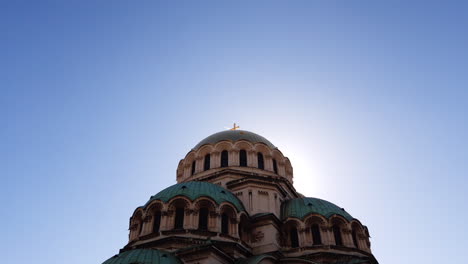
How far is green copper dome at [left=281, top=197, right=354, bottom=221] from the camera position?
26.2m

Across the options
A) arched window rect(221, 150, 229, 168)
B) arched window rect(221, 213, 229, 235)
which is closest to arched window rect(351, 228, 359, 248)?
arched window rect(221, 213, 229, 235)


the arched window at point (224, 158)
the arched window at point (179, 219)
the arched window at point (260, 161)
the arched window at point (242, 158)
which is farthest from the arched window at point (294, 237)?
the arched window at point (224, 158)

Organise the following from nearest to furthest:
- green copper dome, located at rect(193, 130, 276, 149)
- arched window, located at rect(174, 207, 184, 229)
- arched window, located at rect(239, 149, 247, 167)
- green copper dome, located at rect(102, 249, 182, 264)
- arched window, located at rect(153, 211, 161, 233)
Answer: green copper dome, located at rect(102, 249, 182, 264) → arched window, located at rect(174, 207, 184, 229) → arched window, located at rect(153, 211, 161, 233) → arched window, located at rect(239, 149, 247, 167) → green copper dome, located at rect(193, 130, 276, 149)

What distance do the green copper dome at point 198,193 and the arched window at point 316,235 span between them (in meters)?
4.84

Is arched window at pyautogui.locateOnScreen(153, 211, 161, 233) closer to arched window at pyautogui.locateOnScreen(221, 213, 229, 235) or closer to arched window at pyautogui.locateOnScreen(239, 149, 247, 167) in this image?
arched window at pyautogui.locateOnScreen(221, 213, 229, 235)

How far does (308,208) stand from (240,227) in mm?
5043

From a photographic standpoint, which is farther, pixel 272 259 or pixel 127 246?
pixel 127 246

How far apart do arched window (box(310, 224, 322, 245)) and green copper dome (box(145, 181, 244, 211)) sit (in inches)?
191

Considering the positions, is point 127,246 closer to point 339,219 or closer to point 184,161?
point 184,161

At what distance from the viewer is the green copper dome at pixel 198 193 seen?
24.0 metres

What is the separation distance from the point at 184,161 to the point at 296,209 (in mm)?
11191

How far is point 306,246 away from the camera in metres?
24.4

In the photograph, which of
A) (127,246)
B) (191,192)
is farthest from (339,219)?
(127,246)

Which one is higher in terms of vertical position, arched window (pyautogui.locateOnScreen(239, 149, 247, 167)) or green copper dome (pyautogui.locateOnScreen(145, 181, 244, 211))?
arched window (pyautogui.locateOnScreen(239, 149, 247, 167))
